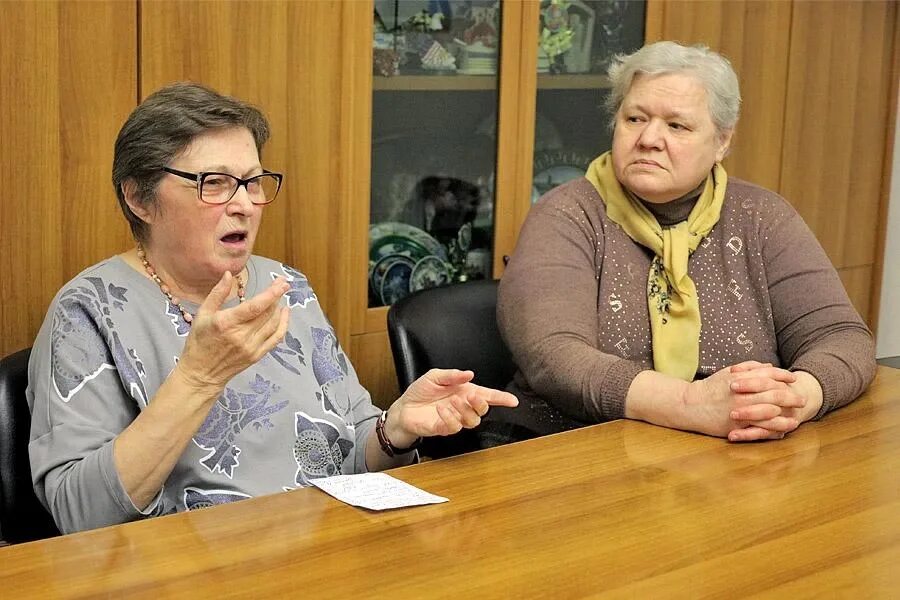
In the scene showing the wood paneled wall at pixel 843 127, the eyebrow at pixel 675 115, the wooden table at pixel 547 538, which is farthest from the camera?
the wood paneled wall at pixel 843 127

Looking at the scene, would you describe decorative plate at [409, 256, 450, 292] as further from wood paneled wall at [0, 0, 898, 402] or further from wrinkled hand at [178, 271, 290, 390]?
wrinkled hand at [178, 271, 290, 390]

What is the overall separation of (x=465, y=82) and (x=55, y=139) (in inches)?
40.9

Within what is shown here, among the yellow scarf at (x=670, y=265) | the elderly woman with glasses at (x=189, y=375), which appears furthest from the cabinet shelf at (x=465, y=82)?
the elderly woman with glasses at (x=189, y=375)

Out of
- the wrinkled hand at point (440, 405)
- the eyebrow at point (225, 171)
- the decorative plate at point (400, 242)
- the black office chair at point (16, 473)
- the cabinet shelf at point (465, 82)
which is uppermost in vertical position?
the cabinet shelf at point (465, 82)

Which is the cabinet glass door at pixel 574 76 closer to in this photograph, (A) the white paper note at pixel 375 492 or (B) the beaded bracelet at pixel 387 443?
(B) the beaded bracelet at pixel 387 443

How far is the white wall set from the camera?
3.87 m

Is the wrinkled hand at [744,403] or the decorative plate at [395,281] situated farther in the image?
the decorative plate at [395,281]

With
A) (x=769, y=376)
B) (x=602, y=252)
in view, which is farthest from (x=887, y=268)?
(x=769, y=376)

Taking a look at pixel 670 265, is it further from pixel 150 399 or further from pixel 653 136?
pixel 150 399

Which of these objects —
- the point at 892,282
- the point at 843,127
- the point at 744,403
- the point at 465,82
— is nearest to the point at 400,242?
the point at 465,82

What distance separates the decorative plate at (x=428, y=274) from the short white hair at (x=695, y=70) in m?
0.68

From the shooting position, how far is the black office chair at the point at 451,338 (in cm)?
235

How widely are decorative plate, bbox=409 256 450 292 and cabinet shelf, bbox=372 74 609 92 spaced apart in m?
0.40

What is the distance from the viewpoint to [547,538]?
1504 mm
